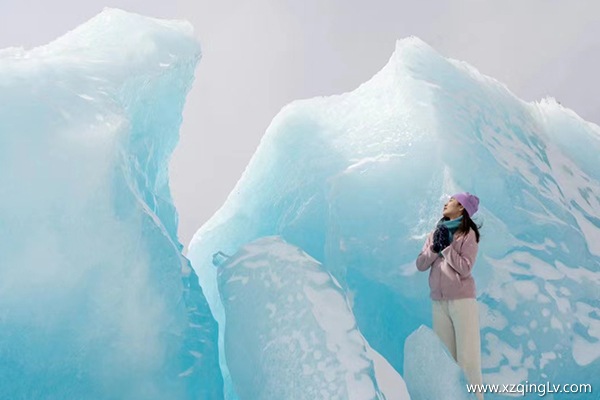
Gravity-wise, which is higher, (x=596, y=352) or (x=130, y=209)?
(x=130, y=209)

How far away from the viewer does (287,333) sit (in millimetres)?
3816

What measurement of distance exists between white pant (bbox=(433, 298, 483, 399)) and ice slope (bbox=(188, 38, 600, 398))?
1.58ft

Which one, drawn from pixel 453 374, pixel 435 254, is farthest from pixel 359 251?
pixel 453 374

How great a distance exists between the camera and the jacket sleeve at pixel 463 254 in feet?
12.7

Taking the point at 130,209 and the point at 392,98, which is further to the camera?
the point at 392,98

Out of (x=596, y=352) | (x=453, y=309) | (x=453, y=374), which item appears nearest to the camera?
(x=453, y=374)

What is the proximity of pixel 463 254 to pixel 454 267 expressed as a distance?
0.08 m

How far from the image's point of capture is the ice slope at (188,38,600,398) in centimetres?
455

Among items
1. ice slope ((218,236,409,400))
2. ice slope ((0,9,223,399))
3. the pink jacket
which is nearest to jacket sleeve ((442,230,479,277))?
the pink jacket

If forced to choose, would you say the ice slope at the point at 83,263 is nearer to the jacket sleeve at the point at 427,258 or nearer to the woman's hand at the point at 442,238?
the jacket sleeve at the point at 427,258

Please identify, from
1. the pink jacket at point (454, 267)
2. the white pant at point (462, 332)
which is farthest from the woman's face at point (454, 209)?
the white pant at point (462, 332)

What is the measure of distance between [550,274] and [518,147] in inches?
40.5

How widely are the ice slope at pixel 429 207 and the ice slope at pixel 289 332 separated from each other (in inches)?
36.2

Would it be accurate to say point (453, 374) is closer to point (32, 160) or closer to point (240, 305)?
point (240, 305)
